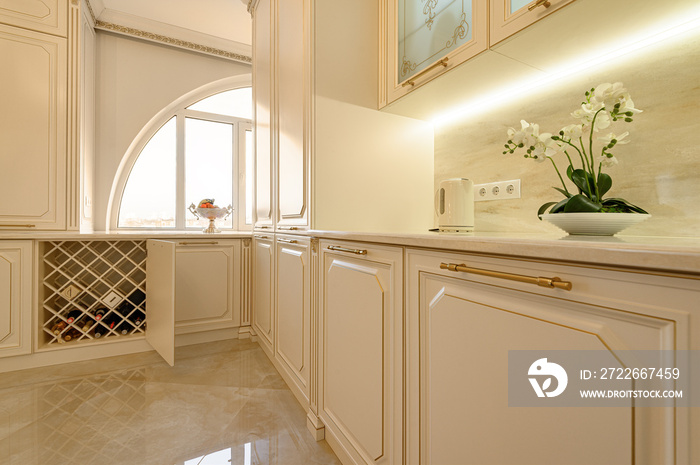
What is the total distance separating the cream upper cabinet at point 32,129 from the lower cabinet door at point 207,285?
0.88 meters

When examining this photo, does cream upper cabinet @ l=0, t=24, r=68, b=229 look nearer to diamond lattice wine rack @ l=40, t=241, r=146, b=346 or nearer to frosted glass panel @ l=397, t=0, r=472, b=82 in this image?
diamond lattice wine rack @ l=40, t=241, r=146, b=346

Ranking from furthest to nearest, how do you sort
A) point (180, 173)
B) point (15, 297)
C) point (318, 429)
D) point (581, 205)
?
point (180, 173) → point (15, 297) → point (318, 429) → point (581, 205)

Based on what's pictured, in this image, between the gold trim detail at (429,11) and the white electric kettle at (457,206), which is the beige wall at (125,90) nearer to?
the gold trim detail at (429,11)

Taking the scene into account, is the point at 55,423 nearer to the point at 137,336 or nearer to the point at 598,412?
the point at 137,336

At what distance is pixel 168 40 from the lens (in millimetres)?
3084

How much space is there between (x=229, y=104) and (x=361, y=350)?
10.9 feet

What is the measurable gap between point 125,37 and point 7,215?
1875 millimetres

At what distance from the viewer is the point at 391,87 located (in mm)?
1459

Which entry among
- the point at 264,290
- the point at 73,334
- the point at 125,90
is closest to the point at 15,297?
the point at 73,334

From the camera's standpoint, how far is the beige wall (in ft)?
9.45

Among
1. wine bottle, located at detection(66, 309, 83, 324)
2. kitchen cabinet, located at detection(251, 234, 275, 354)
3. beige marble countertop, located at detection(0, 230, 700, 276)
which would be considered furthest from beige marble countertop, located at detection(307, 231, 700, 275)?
wine bottle, located at detection(66, 309, 83, 324)

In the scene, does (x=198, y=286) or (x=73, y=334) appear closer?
(x=73, y=334)

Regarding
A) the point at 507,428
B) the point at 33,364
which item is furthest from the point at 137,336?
the point at 507,428

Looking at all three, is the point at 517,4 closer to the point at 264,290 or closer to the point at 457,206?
the point at 457,206
